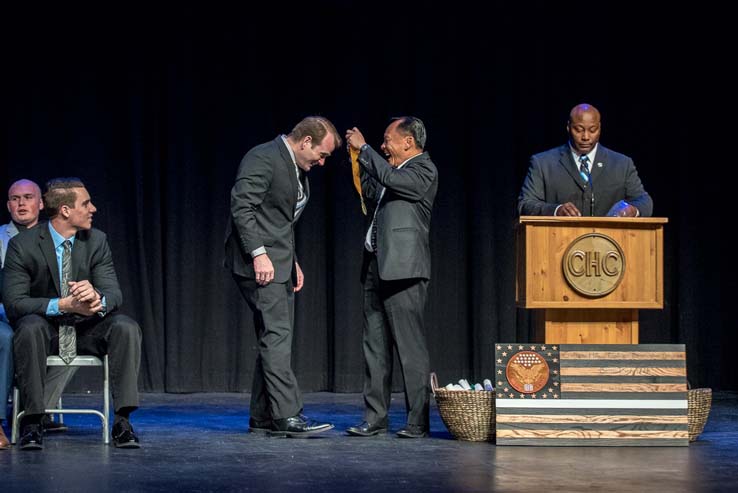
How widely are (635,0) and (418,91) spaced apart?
159 centimetres

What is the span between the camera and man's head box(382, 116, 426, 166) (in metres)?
4.86

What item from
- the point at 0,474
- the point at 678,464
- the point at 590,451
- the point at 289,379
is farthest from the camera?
the point at 289,379

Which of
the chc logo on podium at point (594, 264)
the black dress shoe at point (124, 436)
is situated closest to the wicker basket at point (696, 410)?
the chc logo on podium at point (594, 264)

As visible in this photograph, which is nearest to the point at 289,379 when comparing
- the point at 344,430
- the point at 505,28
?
the point at 344,430

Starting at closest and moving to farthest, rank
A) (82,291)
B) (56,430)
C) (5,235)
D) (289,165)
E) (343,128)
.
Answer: (82,291) → (289,165) → (56,430) → (5,235) → (343,128)

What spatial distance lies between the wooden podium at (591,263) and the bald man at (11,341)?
209cm

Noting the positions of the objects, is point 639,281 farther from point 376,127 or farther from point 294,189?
point 376,127

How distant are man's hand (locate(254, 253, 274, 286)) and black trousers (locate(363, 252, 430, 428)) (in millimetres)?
482

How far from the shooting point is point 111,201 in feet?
22.7

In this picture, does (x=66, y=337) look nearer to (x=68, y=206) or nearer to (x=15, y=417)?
(x=15, y=417)

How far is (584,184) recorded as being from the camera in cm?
482

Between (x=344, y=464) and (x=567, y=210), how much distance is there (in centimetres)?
147

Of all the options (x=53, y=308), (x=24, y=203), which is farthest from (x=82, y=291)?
(x=24, y=203)

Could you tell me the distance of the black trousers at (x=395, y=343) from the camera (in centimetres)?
476
